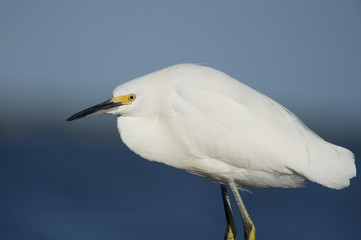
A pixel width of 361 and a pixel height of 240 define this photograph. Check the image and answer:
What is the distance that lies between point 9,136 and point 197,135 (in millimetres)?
60110

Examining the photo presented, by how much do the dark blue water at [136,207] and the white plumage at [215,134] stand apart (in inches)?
355

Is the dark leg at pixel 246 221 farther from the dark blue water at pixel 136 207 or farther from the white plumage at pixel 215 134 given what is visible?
the dark blue water at pixel 136 207

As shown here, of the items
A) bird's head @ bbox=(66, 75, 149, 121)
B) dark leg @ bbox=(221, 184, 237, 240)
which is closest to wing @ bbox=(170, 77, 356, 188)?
bird's head @ bbox=(66, 75, 149, 121)

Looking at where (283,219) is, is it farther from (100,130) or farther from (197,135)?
(100,130)

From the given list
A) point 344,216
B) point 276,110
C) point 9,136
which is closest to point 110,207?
point 344,216

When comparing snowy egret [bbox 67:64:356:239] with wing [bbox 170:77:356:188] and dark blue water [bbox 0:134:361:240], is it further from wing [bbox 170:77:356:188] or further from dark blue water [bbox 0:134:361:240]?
dark blue water [bbox 0:134:361:240]

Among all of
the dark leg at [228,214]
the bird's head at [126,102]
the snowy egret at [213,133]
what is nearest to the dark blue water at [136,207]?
the dark leg at [228,214]

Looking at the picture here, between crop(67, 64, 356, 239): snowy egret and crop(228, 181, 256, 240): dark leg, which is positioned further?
crop(228, 181, 256, 240): dark leg

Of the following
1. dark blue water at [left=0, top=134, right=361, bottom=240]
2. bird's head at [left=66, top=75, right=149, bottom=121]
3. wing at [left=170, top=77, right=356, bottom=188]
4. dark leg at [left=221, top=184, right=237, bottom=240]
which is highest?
bird's head at [left=66, top=75, right=149, bottom=121]

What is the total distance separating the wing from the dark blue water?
9.04m

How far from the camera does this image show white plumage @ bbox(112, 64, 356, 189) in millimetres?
4453

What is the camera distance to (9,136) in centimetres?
6147

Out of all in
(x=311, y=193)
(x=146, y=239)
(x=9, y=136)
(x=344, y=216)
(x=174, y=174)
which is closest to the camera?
(x=146, y=239)

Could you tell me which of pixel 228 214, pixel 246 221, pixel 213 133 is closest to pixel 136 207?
pixel 228 214
